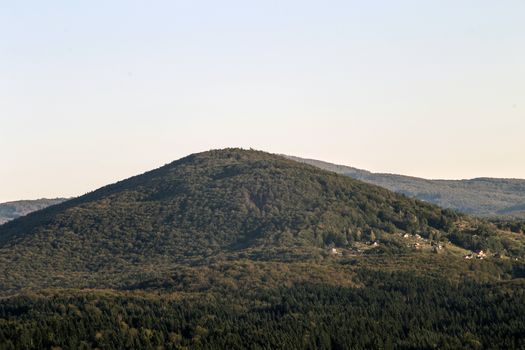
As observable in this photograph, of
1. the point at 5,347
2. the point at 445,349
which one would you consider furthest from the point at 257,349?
the point at 5,347

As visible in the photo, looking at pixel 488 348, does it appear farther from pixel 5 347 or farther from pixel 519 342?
pixel 5 347

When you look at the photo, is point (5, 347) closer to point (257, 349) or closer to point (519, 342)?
point (257, 349)

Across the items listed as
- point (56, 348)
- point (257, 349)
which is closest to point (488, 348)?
point (257, 349)

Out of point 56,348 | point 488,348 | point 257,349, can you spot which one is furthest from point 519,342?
point 56,348

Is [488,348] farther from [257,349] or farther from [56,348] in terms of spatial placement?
[56,348]

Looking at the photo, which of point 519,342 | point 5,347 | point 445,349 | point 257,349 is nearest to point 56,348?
point 5,347

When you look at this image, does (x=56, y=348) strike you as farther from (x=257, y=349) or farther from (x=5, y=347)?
(x=257, y=349)
